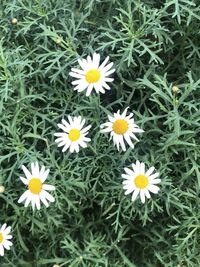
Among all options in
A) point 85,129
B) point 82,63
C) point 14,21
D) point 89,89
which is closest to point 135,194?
point 85,129

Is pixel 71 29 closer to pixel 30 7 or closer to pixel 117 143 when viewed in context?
pixel 30 7

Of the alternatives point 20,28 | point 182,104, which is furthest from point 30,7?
point 182,104

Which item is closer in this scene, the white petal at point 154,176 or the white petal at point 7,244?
the white petal at point 154,176

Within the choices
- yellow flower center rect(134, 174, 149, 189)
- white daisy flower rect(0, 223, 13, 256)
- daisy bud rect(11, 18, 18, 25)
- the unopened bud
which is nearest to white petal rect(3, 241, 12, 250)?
white daisy flower rect(0, 223, 13, 256)

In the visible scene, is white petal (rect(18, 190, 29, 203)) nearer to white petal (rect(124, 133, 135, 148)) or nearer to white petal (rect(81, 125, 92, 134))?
white petal (rect(81, 125, 92, 134))

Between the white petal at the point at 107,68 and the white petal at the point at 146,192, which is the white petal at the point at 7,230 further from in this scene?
the white petal at the point at 107,68

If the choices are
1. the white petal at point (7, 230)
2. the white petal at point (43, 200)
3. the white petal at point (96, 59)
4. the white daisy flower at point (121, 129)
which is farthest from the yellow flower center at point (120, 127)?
the white petal at point (7, 230)

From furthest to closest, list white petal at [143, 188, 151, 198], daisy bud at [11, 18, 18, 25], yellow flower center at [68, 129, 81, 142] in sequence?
1. daisy bud at [11, 18, 18, 25]
2. yellow flower center at [68, 129, 81, 142]
3. white petal at [143, 188, 151, 198]

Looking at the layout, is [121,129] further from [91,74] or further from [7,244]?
[7,244]
